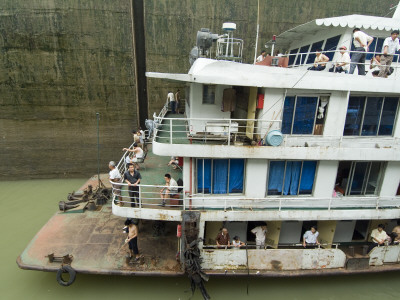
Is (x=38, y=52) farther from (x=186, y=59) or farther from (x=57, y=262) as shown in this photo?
(x=57, y=262)

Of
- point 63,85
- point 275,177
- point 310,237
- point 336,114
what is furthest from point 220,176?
point 63,85

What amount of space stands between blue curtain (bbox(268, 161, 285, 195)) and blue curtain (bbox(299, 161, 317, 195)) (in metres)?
0.66

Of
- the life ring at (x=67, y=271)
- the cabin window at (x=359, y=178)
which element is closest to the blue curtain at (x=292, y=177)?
the cabin window at (x=359, y=178)

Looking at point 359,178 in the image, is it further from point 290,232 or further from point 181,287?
point 181,287

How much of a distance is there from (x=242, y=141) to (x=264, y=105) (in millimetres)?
1162

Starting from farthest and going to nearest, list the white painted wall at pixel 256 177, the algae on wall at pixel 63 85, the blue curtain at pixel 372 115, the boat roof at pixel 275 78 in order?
the algae on wall at pixel 63 85, the blue curtain at pixel 372 115, the white painted wall at pixel 256 177, the boat roof at pixel 275 78

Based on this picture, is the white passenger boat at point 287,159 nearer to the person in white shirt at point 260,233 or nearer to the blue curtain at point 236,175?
the blue curtain at point 236,175

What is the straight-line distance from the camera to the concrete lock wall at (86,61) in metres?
12.8

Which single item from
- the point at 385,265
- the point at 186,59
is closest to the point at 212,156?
the point at 385,265

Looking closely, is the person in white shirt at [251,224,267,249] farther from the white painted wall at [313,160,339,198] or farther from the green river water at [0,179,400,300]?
the white painted wall at [313,160,339,198]

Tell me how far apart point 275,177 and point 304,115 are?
1.97 m

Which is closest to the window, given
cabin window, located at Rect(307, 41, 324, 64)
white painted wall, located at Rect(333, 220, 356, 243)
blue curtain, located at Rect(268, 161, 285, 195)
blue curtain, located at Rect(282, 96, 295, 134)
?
blue curtain, located at Rect(268, 161, 285, 195)

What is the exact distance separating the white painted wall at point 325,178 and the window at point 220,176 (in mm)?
2296

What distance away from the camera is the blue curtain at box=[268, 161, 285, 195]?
7084mm
